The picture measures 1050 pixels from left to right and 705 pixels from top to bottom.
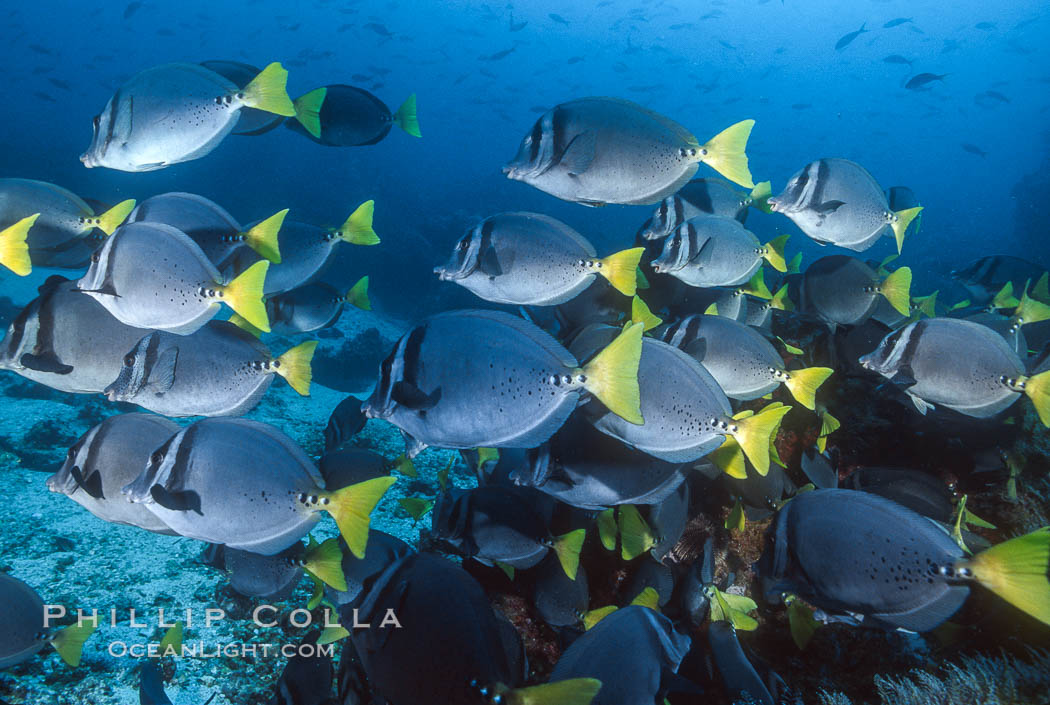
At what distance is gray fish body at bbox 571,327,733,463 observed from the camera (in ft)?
6.41

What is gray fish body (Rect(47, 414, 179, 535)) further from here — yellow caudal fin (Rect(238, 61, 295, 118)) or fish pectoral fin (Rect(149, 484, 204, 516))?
yellow caudal fin (Rect(238, 61, 295, 118))

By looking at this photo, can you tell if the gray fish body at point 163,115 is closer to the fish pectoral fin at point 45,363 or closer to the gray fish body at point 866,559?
the fish pectoral fin at point 45,363

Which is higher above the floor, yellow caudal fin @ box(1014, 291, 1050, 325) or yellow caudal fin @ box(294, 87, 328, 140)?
yellow caudal fin @ box(294, 87, 328, 140)

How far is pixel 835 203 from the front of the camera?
10.9 ft

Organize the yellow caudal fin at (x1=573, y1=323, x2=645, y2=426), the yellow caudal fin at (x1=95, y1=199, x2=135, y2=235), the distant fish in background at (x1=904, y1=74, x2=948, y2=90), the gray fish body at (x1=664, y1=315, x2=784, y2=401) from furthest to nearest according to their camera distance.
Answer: the distant fish in background at (x1=904, y1=74, x2=948, y2=90)
the yellow caudal fin at (x1=95, y1=199, x2=135, y2=235)
the gray fish body at (x1=664, y1=315, x2=784, y2=401)
the yellow caudal fin at (x1=573, y1=323, x2=645, y2=426)

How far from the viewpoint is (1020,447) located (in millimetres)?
3156

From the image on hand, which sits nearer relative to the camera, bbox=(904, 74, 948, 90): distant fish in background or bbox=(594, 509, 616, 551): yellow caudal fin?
bbox=(594, 509, 616, 551): yellow caudal fin

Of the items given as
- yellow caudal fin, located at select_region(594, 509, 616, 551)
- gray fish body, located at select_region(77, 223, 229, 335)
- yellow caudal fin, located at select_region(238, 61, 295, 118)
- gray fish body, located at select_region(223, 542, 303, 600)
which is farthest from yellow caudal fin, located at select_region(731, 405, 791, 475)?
yellow caudal fin, located at select_region(238, 61, 295, 118)

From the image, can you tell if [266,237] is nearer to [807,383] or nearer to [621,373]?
[621,373]

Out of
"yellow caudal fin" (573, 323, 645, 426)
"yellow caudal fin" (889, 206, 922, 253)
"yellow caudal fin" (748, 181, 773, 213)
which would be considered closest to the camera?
"yellow caudal fin" (573, 323, 645, 426)

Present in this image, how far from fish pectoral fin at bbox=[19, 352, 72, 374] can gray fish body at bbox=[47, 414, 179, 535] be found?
367mm

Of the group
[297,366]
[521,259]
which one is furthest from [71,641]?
[521,259]

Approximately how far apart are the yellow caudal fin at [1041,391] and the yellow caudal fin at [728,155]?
1.71 meters

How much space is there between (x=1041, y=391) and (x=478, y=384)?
2.80 metres
